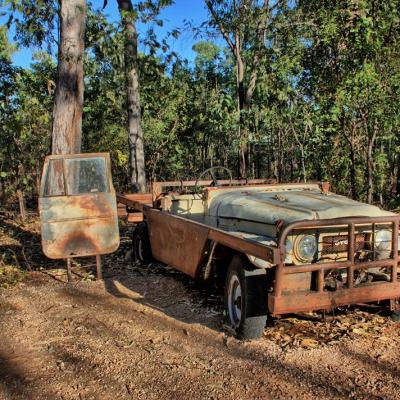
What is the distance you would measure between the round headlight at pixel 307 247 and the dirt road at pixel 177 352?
2.31 ft

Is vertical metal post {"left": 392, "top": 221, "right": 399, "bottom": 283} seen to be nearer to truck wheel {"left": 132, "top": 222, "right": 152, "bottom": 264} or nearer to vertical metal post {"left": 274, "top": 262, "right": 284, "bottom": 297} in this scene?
vertical metal post {"left": 274, "top": 262, "right": 284, "bottom": 297}

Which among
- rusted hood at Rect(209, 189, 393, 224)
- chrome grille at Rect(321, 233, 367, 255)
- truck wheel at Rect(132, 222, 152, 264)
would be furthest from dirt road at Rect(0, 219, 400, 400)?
truck wheel at Rect(132, 222, 152, 264)

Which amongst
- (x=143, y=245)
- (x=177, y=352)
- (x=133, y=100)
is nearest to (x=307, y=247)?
(x=177, y=352)

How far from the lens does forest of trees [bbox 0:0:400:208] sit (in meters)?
10.4

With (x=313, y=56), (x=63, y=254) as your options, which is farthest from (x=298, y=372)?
(x=313, y=56)

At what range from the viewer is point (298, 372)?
3.98 m

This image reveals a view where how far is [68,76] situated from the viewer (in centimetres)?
872

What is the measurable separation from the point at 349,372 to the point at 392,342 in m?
0.85

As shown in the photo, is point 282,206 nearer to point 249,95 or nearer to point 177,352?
point 177,352

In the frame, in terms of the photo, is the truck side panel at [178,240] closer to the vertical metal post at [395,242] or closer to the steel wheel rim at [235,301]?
the steel wheel rim at [235,301]

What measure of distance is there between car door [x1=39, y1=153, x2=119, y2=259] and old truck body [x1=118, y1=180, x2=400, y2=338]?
5.29ft

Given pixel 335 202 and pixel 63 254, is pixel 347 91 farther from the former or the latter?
pixel 63 254

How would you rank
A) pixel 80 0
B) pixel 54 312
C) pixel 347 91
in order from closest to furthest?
1. pixel 54 312
2. pixel 80 0
3. pixel 347 91

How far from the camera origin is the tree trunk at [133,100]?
39.3 ft
